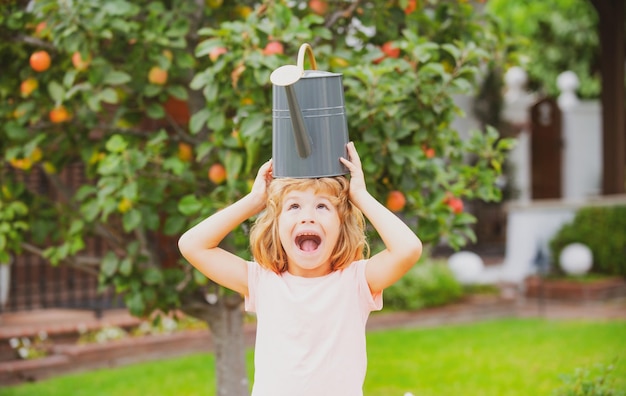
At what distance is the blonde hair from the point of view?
238 cm

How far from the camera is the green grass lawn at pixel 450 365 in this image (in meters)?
5.79

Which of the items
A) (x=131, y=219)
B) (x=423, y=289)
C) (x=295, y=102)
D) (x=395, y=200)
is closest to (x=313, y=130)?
(x=295, y=102)

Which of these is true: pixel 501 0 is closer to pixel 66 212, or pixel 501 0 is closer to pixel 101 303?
pixel 101 303

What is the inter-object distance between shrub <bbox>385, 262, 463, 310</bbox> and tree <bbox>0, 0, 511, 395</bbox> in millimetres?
4647

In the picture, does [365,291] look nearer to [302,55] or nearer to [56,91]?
[302,55]

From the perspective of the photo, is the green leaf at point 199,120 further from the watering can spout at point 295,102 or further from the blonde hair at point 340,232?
the watering can spout at point 295,102

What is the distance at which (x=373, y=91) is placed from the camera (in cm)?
322

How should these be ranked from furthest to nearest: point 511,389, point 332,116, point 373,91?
point 511,389, point 373,91, point 332,116

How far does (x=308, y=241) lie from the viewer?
237 cm

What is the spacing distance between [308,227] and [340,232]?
0.55 feet

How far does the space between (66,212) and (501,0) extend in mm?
16737

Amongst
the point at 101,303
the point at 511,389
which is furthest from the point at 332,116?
the point at 101,303

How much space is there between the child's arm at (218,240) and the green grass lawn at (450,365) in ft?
8.64

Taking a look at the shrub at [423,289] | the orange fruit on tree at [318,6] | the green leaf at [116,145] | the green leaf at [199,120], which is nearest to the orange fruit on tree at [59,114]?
the green leaf at [116,145]
